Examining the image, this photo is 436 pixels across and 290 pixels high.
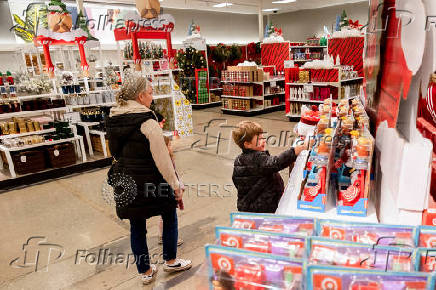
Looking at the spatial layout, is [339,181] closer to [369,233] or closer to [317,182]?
[317,182]

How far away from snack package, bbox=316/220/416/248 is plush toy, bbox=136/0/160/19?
6469 mm

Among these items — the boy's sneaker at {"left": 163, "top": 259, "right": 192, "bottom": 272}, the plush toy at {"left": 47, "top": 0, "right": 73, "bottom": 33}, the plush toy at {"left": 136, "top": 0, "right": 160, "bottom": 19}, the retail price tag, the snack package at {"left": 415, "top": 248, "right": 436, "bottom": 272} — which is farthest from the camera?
the retail price tag

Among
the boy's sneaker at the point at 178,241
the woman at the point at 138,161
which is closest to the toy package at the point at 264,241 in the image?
the woman at the point at 138,161

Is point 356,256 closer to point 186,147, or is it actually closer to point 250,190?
point 250,190

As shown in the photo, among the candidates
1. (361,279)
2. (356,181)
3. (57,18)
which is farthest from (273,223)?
(57,18)

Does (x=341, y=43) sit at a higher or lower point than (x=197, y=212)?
higher

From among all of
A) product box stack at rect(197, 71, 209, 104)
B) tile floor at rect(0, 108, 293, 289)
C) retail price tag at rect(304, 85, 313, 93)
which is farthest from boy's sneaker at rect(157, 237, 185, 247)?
product box stack at rect(197, 71, 209, 104)

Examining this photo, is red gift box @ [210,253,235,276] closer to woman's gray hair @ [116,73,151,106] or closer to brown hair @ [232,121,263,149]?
brown hair @ [232,121,263,149]

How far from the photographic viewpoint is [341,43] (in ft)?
29.7

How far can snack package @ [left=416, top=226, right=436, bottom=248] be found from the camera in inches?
40.1

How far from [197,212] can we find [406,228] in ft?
10.2

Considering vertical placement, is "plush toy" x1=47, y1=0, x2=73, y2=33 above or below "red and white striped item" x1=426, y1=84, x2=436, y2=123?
above

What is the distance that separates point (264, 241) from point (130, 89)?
1.58 m

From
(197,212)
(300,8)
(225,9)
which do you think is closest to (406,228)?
(197,212)
